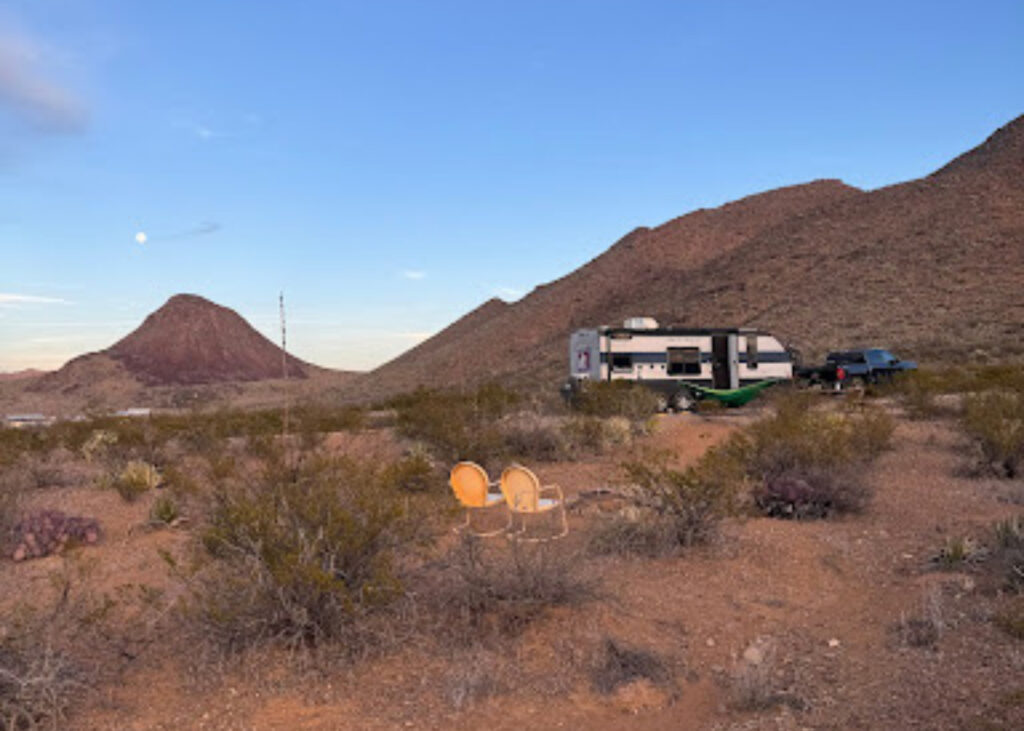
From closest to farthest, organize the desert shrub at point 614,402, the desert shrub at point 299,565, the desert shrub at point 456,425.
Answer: the desert shrub at point 299,565 → the desert shrub at point 456,425 → the desert shrub at point 614,402

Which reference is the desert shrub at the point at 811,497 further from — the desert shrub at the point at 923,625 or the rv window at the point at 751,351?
the rv window at the point at 751,351

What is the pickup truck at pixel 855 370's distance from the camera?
24.2 metres

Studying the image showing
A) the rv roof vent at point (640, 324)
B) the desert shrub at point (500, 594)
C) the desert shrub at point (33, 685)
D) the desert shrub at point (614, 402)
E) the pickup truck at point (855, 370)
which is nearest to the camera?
the desert shrub at point (33, 685)

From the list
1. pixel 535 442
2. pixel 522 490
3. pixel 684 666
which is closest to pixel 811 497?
pixel 522 490

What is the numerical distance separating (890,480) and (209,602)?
8.32m

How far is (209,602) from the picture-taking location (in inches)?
177

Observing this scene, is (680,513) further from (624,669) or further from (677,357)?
(677,357)

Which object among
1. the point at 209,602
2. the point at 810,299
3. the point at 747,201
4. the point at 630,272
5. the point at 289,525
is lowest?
the point at 209,602

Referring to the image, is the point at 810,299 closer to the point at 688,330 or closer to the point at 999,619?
the point at 688,330

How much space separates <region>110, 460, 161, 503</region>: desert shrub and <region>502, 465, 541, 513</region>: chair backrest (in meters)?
5.43

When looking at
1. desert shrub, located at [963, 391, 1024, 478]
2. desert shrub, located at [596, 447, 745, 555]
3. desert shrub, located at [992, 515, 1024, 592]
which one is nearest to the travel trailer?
desert shrub, located at [963, 391, 1024, 478]

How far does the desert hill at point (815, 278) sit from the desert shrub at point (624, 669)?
30381 millimetres

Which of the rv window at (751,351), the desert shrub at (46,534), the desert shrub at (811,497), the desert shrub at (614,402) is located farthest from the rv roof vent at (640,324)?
the desert shrub at (46,534)

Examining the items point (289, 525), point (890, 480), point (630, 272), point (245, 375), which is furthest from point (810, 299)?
point (245, 375)
